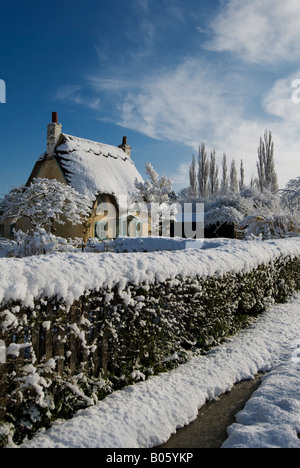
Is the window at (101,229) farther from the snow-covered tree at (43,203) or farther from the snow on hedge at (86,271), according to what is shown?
the snow on hedge at (86,271)

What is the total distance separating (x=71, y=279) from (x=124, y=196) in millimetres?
20436

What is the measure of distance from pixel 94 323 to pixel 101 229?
59.9 feet

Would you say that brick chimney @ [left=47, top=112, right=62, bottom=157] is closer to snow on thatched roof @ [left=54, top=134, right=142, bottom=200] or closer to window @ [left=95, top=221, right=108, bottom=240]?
snow on thatched roof @ [left=54, top=134, right=142, bottom=200]

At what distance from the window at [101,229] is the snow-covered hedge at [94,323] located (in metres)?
16.4

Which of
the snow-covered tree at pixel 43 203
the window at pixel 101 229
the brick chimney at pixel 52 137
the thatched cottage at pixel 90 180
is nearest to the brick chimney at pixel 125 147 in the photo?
the thatched cottage at pixel 90 180

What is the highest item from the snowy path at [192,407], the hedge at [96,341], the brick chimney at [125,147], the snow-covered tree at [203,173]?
the snow-covered tree at [203,173]

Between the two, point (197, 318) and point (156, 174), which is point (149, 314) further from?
point (156, 174)

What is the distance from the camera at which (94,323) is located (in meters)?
3.54

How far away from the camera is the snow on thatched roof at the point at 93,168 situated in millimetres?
21328

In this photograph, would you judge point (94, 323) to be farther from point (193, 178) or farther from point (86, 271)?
point (193, 178)

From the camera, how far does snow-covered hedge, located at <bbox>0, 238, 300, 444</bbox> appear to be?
2.95 meters

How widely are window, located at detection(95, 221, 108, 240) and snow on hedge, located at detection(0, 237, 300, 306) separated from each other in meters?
16.4

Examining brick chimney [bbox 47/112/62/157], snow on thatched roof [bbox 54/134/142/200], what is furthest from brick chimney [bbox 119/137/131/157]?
brick chimney [bbox 47/112/62/157]

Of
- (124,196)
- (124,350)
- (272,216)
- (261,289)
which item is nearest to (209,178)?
(124,196)
